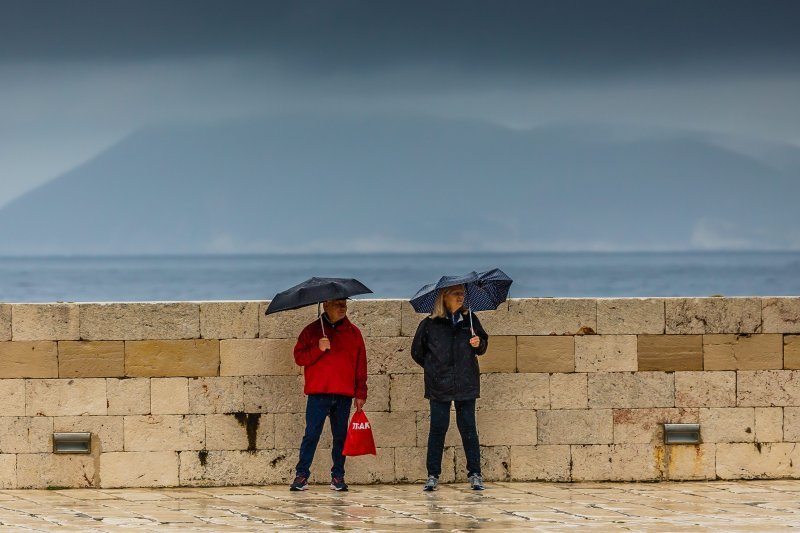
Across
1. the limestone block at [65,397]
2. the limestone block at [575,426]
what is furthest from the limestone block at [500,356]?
the limestone block at [65,397]

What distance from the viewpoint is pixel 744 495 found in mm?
9211

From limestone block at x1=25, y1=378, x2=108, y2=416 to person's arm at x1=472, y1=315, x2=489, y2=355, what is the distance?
2.81m

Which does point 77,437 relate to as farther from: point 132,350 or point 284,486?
point 284,486

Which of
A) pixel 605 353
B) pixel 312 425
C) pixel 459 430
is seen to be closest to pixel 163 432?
pixel 312 425

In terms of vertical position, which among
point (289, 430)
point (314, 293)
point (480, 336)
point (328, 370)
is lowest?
point (289, 430)

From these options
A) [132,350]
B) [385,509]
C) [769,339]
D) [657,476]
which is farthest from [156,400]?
[769,339]

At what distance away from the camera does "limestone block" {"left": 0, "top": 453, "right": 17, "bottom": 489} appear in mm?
9859

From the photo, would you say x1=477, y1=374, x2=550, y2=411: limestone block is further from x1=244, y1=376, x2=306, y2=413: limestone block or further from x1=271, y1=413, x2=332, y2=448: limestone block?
x1=244, y1=376, x2=306, y2=413: limestone block

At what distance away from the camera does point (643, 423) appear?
10.1 metres

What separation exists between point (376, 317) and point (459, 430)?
1105 mm

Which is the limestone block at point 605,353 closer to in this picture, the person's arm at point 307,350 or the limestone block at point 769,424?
the limestone block at point 769,424

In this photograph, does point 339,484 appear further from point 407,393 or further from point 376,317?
point 376,317

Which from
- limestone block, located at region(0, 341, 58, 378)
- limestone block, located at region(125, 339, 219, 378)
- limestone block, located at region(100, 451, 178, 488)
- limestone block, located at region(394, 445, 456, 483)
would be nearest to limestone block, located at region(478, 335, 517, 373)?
limestone block, located at region(394, 445, 456, 483)

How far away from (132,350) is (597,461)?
11.8 feet
